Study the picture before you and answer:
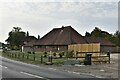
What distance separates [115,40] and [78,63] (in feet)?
310

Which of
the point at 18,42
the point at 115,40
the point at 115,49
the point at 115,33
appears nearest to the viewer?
the point at 115,49

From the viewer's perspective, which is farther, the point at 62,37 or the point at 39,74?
the point at 62,37

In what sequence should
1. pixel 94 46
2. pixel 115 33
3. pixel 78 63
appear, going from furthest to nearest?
1. pixel 115 33
2. pixel 94 46
3. pixel 78 63

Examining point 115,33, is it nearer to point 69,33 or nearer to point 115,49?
point 115,49

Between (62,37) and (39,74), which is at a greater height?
(62,37)

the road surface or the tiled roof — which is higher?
the tiled roof

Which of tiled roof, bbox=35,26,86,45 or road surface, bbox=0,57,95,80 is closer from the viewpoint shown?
road surface, bbox=0,57,95,80

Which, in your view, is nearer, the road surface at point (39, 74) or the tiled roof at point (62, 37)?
the road surface at point (39, 74)

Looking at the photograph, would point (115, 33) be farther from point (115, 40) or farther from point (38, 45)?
point (38, 45)

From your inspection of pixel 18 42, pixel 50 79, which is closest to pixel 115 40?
pixel 18 42

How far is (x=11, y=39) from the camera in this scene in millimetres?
140375

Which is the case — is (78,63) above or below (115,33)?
below

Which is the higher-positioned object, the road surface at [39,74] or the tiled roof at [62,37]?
the tiled roof at [62,37]

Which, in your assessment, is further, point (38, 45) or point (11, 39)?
point (11, 39)
